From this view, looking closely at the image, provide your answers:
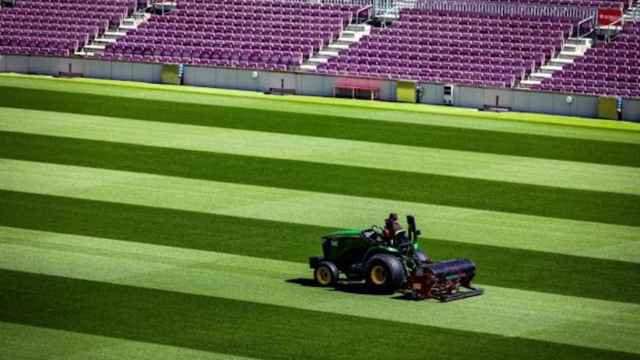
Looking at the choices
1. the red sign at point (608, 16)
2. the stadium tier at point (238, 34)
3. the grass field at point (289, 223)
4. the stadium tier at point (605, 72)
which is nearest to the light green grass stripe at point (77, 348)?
the grass field at point (289, 223)

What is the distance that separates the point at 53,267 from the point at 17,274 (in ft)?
3.28

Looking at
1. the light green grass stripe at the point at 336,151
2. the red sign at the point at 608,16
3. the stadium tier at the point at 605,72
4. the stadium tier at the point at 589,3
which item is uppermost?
the stadium tier at the point at 589,3

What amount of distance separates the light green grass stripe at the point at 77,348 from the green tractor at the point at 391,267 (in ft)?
18.8

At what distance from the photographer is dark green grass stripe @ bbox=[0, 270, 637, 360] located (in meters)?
28.8

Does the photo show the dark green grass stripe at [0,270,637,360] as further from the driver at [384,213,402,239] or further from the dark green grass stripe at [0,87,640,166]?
the dark green grass stripe at [0,87,640,166]

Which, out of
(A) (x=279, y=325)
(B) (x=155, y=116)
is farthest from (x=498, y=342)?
(B) (x=155, y=116)

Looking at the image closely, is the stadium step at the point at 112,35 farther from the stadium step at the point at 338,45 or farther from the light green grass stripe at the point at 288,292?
the light green grass stripe at the point at 288,292

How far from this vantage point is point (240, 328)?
3012cm

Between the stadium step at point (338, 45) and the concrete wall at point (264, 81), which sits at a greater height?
the stadium step at point (338, 45)

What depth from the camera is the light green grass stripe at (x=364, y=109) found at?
188 feet

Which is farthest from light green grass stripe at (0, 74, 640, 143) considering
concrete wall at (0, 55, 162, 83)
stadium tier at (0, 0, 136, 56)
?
stadium tier at (0, 0, 136, 56)

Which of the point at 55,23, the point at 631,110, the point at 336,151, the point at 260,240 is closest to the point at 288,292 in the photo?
the point at 260,240

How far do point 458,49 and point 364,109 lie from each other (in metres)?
8.06

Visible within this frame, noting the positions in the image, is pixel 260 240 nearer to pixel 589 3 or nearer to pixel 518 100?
pixel 518 100
